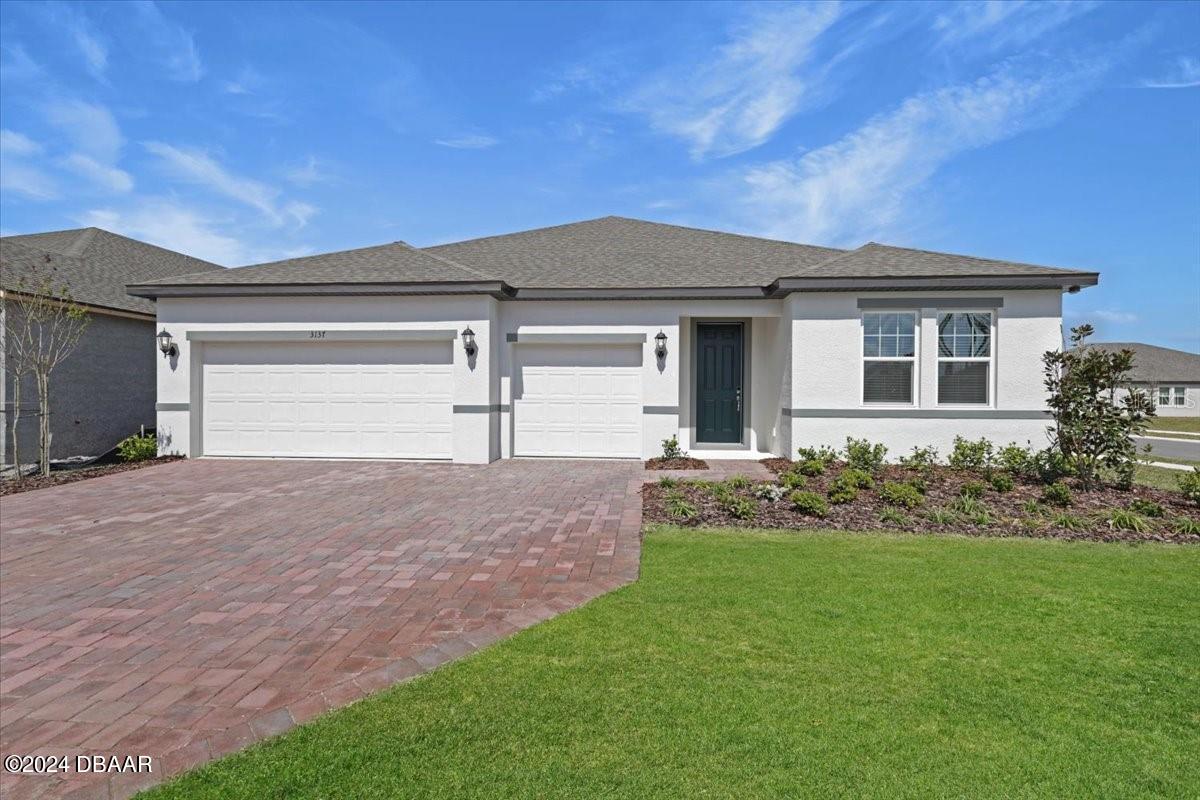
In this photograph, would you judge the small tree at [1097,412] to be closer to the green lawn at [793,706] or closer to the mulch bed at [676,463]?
the green lawn at [793,706]

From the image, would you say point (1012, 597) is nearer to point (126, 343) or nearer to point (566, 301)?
point (566, 301)

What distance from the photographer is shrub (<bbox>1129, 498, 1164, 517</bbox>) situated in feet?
24.6

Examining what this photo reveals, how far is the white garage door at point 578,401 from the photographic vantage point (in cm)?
1256

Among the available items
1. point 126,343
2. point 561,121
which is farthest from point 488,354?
point 126,343

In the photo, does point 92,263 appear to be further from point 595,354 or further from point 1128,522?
point 1128,522

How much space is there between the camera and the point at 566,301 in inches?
489

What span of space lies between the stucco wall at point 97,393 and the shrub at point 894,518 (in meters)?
14.5

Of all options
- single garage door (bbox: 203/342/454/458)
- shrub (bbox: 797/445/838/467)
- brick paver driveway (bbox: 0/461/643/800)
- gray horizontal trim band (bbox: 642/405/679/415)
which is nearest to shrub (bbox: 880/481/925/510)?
shrub (bbox: 797/445/838/467)

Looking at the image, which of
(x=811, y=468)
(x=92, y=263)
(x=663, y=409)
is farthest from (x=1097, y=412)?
(x=92, y=263)

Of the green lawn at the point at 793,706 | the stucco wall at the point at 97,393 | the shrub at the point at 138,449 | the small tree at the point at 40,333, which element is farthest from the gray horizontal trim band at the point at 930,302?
the stucco wall at the point at 97,393

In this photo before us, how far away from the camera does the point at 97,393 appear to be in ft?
42.9

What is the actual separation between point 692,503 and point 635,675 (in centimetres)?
479

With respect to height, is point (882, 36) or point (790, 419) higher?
point (882, 36)

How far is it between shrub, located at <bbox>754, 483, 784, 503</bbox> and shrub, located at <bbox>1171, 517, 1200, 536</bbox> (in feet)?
14.2
